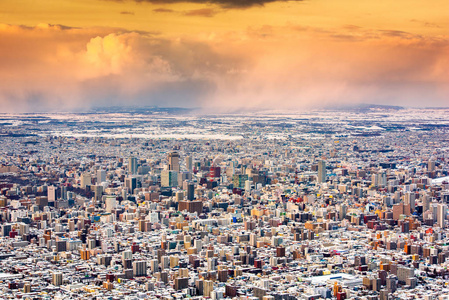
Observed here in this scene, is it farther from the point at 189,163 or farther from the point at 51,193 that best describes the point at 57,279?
the point at 189,163

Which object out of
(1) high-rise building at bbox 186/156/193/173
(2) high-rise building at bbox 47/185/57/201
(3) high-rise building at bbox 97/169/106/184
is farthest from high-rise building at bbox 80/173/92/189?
(1) high-rise building at bbox 186/156/193/173

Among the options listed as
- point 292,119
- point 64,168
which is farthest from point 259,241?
point 292,119

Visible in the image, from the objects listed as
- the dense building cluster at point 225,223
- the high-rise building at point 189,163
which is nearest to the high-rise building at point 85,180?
the dense building cluster at point 225,223

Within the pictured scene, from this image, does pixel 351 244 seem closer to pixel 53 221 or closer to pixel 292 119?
pixel 53 221

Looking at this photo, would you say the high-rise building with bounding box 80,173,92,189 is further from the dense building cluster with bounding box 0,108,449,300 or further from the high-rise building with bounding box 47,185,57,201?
the high-rise building with bounding box 47,185,57,201

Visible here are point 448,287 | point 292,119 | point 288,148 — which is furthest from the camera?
point 292,119

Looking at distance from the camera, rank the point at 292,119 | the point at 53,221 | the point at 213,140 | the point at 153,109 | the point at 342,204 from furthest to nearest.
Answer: the point at 153,109, the point at 292,119, the point at 213,140, the point at 342,204, the point at 53,221
